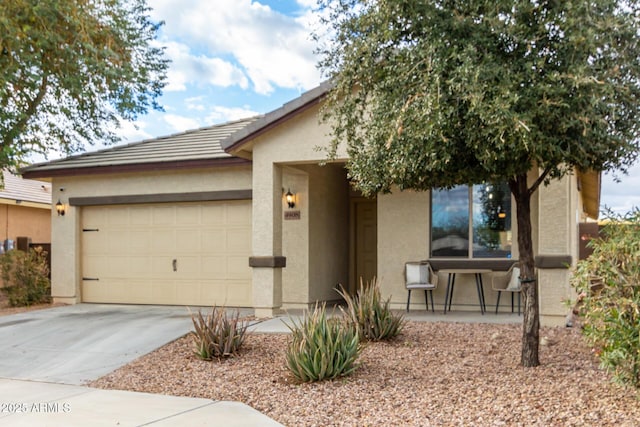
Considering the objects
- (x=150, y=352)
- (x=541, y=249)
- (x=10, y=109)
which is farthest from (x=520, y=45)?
(x=10, y=109)

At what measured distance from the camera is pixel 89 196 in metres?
13.5

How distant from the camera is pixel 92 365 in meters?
7.88

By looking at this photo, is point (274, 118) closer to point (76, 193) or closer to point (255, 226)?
point (255, 226)

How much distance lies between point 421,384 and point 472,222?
565cm

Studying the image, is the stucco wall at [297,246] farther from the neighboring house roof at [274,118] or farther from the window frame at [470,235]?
the window frame at [470,235]

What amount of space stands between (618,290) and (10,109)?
1482 centimetres

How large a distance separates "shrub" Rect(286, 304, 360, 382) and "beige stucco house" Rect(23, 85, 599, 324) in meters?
4.06

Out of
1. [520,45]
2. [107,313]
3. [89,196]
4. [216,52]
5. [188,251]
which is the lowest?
[107,313]

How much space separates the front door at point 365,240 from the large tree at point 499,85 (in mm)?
7481

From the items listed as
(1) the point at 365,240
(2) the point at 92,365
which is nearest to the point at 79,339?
(2) the point at 92,365

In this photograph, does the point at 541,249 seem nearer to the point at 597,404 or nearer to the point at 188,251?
the point at 597,404

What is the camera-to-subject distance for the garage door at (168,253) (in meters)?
12.5

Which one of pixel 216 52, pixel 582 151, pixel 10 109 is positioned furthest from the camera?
pixel 216 52

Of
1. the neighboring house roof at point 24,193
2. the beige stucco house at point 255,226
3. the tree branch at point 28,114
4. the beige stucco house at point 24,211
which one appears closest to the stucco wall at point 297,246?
the beige stucco house at point 255,226
